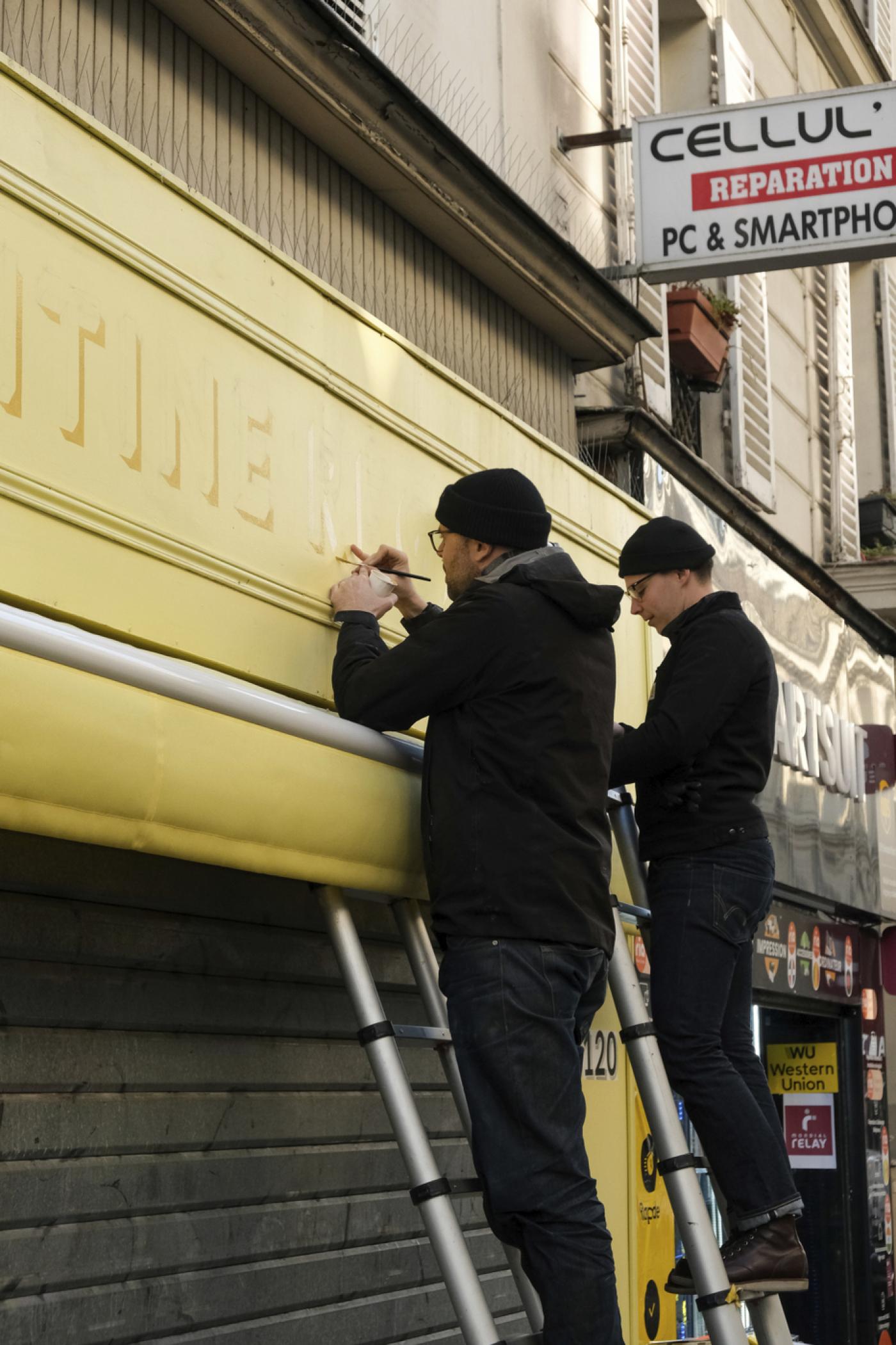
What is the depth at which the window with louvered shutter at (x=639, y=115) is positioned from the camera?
25.2ft

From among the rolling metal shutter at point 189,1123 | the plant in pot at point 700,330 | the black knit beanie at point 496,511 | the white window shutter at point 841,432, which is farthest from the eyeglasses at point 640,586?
the white window shutter at point 841,432

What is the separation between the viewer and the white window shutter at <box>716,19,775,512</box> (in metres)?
9.45

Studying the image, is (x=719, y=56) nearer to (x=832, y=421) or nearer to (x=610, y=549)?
(x=832, y=421)

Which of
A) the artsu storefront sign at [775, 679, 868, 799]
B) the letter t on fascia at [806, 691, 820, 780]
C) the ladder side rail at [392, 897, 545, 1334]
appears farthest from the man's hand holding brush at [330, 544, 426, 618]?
the letter t on fascia at [806, 691, 820, 780]

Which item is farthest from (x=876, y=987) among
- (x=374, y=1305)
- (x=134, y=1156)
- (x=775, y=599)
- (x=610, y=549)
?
(x=134, y=1156)

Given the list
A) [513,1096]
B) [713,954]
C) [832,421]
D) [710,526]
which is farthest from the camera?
[832,421]

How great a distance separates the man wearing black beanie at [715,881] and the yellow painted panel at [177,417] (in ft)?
2.64

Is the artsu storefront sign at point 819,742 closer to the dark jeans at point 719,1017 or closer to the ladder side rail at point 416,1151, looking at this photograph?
the dark jeans at point 719,1017

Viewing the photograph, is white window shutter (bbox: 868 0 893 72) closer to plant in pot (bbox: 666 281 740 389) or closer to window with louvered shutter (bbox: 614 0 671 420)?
plant in pot (bbox: 666 281 740 389)

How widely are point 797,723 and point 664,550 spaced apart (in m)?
4.65

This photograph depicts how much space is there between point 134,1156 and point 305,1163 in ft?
2.10

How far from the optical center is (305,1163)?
393 centimetres

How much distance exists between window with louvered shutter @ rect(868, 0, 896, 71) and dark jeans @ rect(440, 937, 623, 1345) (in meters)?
11.8

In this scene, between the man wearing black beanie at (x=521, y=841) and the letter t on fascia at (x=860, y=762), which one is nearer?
the man wearing black beanie at (x=521, y=841)
